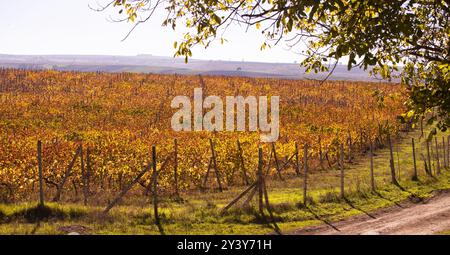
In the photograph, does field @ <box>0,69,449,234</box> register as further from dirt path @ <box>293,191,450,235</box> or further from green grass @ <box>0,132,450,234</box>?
dirt path @ <box>293,191,450,235</box>

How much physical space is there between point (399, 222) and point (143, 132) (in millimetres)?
27254

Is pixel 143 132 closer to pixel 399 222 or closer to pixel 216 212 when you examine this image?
pixel 216 212

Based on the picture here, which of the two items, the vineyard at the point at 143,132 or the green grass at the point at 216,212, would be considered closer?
the green grass at the point at 216,212

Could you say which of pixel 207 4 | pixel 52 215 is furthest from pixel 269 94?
pixel 207 4

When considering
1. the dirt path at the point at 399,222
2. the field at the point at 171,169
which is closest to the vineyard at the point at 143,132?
the field at the point at 171,169

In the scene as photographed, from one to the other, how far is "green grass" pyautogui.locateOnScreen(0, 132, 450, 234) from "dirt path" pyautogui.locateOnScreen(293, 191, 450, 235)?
2.09 ft

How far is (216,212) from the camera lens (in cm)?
1889

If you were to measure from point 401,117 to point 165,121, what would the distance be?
1610 inches

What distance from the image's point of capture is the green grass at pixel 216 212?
16.7 m

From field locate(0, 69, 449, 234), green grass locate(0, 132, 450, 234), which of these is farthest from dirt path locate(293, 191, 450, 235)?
field locate(0, 69, 449, 234)

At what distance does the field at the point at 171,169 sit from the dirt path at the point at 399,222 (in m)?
0.86

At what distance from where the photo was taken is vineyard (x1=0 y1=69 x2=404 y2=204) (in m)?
24.9

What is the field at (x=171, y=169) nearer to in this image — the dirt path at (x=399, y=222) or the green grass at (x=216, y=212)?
the green grass at (x=216, y=212)

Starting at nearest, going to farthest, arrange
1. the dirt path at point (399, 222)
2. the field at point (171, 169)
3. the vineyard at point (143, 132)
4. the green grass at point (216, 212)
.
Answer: the green grass at point (216, 212) → the dirt path at point (399, 222) → the field at point (171, 169) → the vineyard at point (143, 132)
